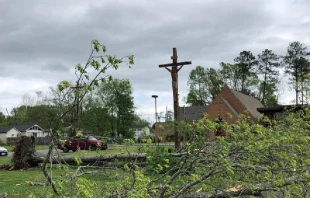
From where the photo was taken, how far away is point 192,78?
2726 inches

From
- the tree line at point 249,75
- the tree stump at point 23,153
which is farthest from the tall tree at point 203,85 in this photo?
the tree stump at point 23,153

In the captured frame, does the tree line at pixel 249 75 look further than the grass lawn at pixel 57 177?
Yes

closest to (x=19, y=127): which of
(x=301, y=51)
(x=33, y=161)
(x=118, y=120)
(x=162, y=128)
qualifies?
(x=118, y=120)

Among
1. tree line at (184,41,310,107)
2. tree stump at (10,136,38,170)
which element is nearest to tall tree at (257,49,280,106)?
tree line at (184,41,310,107)

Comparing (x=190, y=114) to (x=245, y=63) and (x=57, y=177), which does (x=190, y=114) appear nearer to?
(x=57, y=177)

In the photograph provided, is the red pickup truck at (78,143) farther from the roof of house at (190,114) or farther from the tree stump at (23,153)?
the tree stump at (23,153)

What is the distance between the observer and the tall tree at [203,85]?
66562 millimetres

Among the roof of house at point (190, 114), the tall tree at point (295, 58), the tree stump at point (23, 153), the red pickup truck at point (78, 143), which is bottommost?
the tree stump at point (23, 153)

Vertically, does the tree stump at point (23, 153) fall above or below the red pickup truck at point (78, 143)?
below

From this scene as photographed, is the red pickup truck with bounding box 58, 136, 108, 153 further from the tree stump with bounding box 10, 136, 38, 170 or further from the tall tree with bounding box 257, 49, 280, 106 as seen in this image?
the tall tree with bounding box 257, 49, 280, 106

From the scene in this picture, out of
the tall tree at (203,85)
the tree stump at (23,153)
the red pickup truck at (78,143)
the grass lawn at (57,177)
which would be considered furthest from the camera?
the tall tree at (203,85)

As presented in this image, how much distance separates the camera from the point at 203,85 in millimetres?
67875

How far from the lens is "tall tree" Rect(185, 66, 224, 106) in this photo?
66.6 meters

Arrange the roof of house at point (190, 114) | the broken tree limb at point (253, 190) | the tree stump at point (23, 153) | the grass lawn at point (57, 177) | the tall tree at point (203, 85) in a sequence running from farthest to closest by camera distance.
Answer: the tall tree at point (203, 85), the tree stump at point (23, 153), the roof of house at point (190, 114), the broken tree limb at point (253, 190), the grass lawn at point (57, 177)
